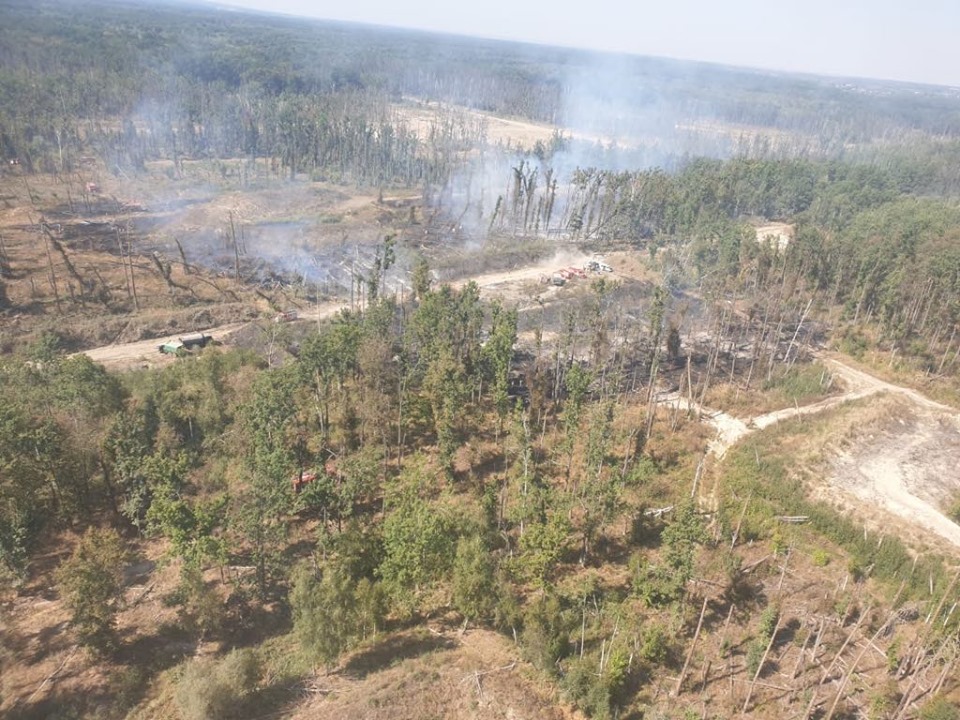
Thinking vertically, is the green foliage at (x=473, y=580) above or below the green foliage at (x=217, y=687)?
above

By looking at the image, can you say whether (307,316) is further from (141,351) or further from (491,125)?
(491,125)

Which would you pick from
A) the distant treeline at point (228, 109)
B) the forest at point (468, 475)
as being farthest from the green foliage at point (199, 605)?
the distant treeline at point (228, 109)

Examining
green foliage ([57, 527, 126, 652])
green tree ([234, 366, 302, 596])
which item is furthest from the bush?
green foliage ([57, 527, 126, 652])

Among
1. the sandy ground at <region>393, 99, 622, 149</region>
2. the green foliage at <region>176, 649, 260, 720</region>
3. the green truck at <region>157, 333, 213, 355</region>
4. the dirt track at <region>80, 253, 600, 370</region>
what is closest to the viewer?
the green foliage at <region>176, 649, 260, 720</region>

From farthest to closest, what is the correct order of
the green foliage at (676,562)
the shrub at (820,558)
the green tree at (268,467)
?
the shrub at (820,558), the green foliage at (676,562), the green tree at (268,467)

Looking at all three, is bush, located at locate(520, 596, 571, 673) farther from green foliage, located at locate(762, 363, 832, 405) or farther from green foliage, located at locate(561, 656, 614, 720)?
green foliage, located at locate(762, 363, 832, 405)

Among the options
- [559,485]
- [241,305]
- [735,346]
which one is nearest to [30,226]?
[241,305]

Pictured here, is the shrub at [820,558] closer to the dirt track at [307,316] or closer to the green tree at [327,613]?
the green tree at [327,613]
